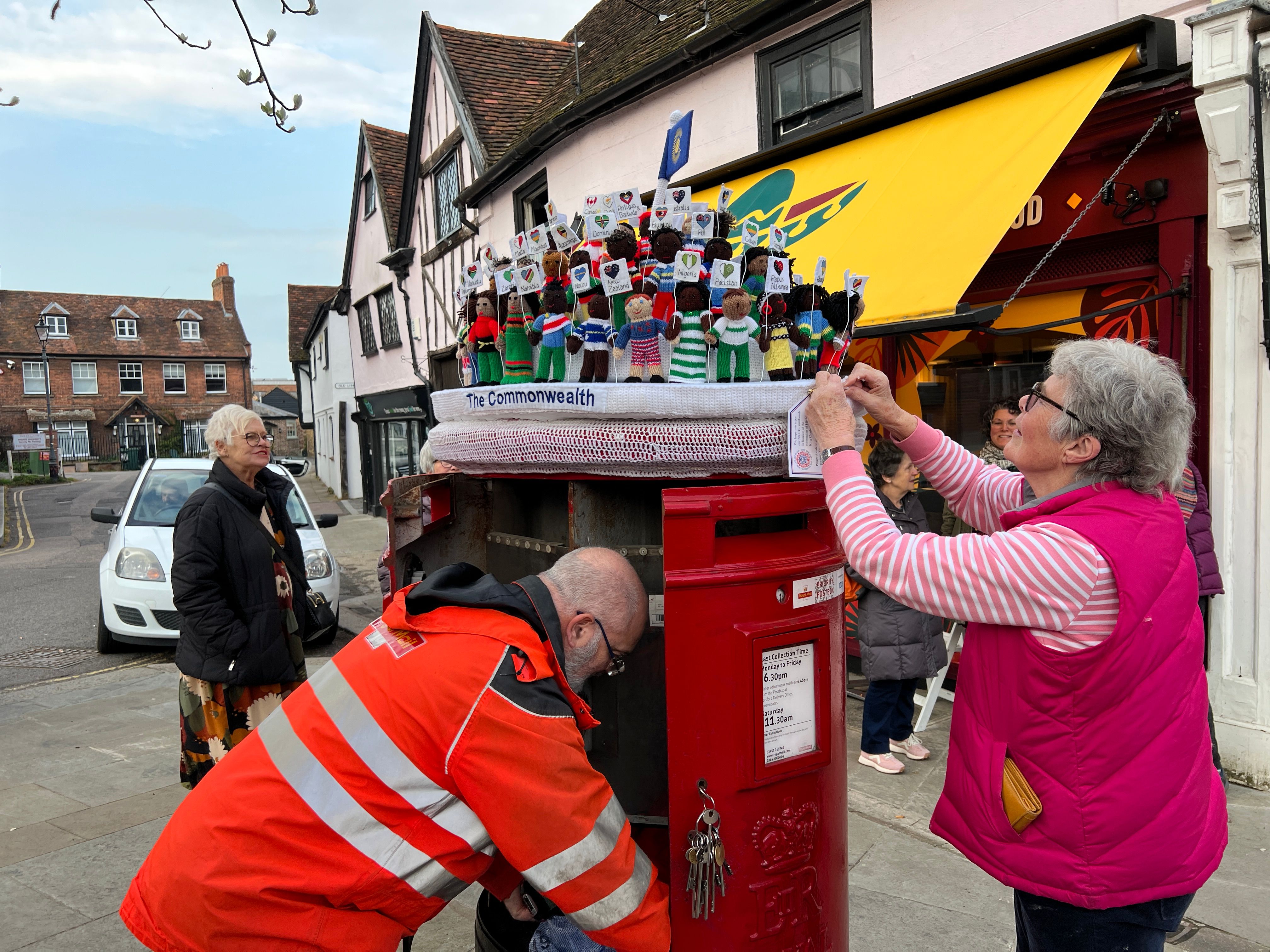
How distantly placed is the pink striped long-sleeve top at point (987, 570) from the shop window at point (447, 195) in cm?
1255

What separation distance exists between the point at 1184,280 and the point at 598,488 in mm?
3621

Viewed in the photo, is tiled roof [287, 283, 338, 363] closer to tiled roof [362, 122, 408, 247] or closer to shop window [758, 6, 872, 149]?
tiled roof [362, 122, 408, 247]

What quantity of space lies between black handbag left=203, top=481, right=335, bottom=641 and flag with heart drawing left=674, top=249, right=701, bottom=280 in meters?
2.36

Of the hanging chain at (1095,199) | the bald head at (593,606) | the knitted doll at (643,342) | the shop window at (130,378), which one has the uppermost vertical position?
the shop window at (130,378)

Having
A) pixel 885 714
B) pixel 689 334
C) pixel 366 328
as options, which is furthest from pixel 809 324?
pixel 366 328

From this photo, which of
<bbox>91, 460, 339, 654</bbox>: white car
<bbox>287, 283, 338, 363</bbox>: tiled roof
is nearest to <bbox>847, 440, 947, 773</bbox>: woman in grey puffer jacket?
<bbox>91, 460, 339, 654</bbox>: white car

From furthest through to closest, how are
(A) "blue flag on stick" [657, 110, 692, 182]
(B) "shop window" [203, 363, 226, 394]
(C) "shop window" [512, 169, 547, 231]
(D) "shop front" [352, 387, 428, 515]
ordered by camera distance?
(B) "shop window" [203, 363, 226, 394]
(D) "shop front" [352, 387, 428, 515]
(C) "shop window" [512, 169, 547, 231]
(A) "blue flag on stick" [657, 110, 692, 182]

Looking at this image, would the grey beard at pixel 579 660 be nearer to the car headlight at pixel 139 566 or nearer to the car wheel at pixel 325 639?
the car wheel at pixel 325 639

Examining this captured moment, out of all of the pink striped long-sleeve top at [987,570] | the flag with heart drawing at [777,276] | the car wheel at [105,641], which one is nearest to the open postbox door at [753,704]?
the pink striped long-sleeve top at [987,570]

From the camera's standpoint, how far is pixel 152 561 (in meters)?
7.11

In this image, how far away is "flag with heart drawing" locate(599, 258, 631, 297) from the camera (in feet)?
6.84

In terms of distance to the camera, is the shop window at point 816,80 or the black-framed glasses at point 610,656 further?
the shop window at point 816,80

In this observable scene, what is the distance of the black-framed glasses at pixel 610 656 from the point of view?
188cm

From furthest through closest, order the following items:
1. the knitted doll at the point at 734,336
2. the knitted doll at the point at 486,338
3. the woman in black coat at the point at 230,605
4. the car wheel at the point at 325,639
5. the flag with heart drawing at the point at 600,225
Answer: the car wheel at the point at 325,639 < the woman in black coat at the point at 230,605 < the knitted doll at the point at 486,338 < the flag with heart drawing at the point at 600,225 < the knitted doll at the point at 734,336
